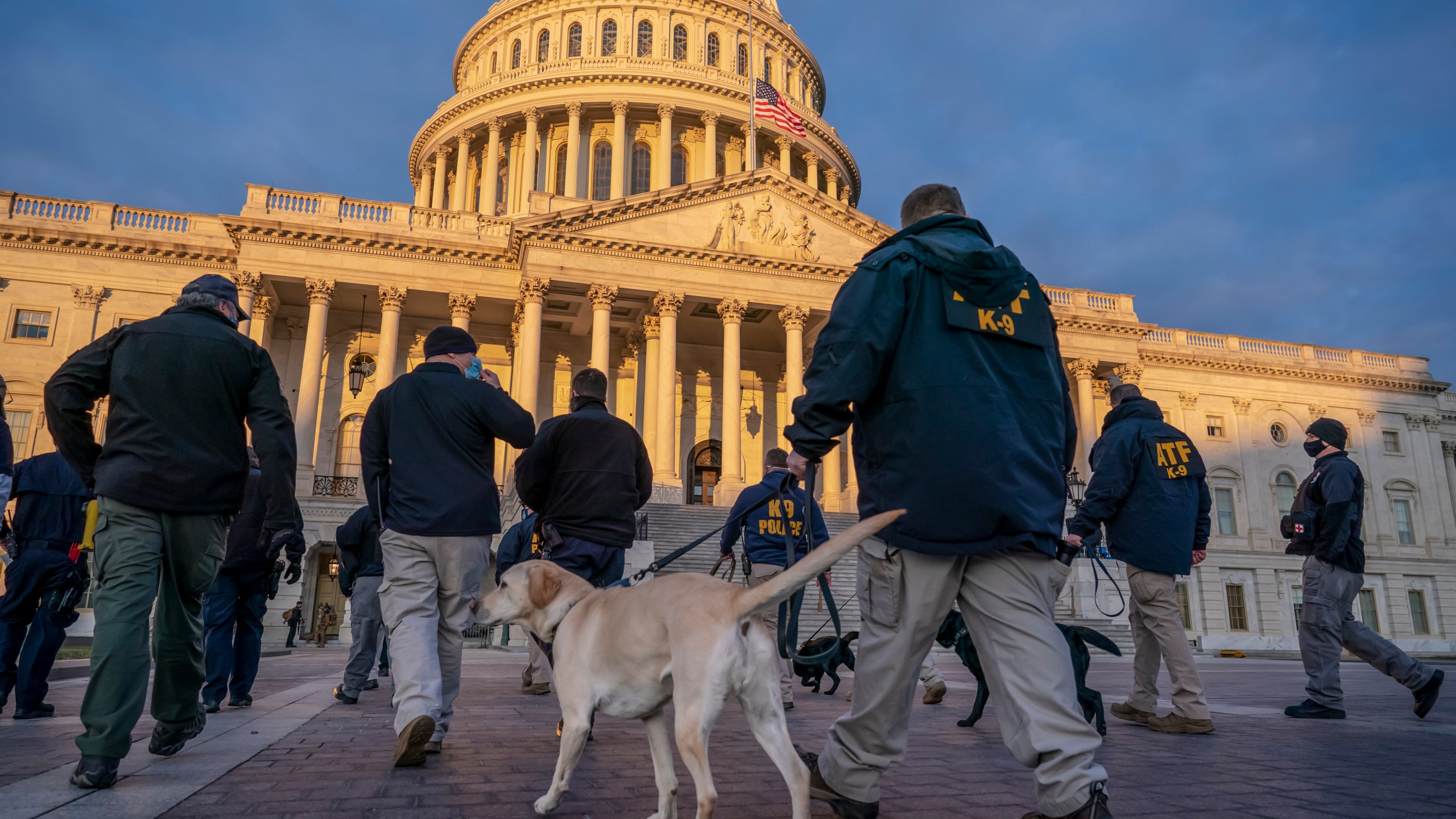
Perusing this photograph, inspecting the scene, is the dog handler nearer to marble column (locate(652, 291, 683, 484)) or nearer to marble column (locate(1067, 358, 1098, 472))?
marble column (locate(652, 291, 683, 484))

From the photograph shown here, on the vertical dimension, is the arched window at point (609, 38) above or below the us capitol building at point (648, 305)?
above

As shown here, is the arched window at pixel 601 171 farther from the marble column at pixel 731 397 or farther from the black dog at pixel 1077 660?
the black dog at pixel 1077 660

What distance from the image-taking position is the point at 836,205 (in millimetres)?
34250

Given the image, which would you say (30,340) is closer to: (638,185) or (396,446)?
(638,185)

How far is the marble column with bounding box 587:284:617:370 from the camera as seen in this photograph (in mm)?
29875

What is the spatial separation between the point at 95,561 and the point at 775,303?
2886 centimetres

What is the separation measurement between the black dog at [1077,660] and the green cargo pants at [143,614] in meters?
4.39

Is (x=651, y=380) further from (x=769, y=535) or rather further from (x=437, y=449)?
(x=437, y=449)

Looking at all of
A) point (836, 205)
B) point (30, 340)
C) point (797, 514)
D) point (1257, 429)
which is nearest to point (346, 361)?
point (30, 340)

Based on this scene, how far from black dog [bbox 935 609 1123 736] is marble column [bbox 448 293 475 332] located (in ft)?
89.4

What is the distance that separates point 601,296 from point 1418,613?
141 feet

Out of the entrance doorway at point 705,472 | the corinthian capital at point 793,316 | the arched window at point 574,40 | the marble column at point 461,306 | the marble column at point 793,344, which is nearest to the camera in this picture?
the marble column at point 461,306

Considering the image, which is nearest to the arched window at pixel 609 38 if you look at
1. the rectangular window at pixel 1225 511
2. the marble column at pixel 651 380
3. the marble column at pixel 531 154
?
the marble column at pixel 531 154

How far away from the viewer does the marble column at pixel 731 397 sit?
30.9 m
